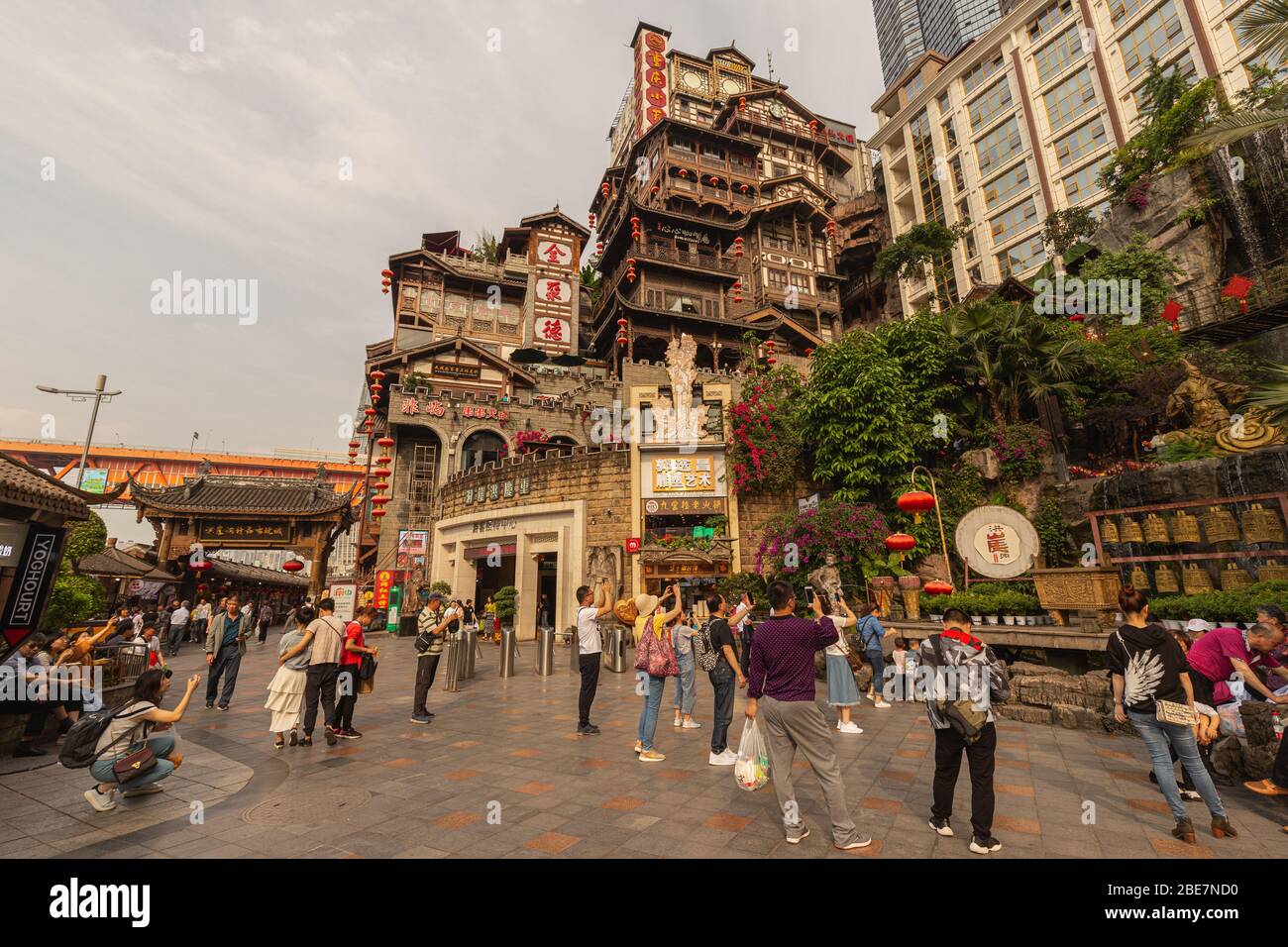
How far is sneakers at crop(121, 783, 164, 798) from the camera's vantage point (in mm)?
4855

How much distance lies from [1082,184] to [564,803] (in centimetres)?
4145

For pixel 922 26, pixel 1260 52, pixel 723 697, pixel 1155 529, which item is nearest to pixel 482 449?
pixel 723 697

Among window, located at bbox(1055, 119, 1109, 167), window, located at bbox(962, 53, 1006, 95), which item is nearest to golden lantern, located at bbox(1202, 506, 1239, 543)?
window, located at bbox(1055, 119, 1109, 167)

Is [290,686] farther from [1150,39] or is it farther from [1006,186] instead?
[1150,39]

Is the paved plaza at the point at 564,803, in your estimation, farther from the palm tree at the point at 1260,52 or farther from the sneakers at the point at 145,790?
the palm tree at the point at 1260,52

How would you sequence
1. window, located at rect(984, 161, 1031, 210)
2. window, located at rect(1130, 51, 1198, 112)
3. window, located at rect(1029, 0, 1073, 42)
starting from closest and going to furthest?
window, located at rect(1130, 51, 1198, 112), window, located at rect(1029, 0, 1073, 42), window, located at rect(984, 161, 1031, 210)

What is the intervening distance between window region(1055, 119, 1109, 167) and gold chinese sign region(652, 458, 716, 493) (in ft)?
102

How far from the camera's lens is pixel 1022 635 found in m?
10.2

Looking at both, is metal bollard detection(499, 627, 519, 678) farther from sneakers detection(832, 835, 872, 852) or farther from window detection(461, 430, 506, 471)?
window detection(461, 430, 506, 471)

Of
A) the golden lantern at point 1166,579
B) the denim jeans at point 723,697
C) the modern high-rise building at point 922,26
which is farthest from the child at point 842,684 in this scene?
the modern high-rise building at point 922,26

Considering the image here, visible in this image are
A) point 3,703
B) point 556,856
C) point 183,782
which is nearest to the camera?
point 556,856
